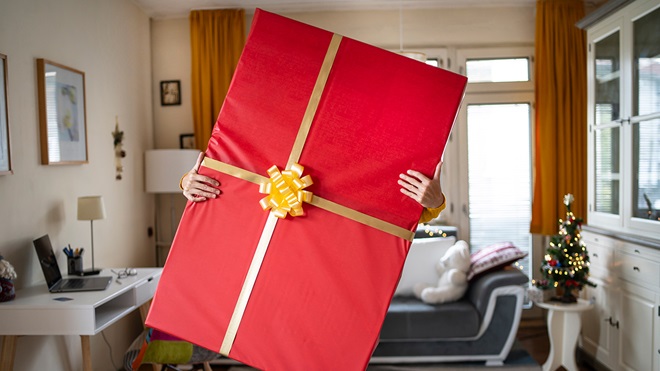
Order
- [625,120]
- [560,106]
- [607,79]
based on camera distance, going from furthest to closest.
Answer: [560,106] < [607,79] < [625,120]

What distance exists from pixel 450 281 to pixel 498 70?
201cm

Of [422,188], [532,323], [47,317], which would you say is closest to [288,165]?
[422,188]

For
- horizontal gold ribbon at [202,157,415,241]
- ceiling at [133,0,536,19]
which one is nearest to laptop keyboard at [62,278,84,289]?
horizontal gold ribbon at [202,157,415,241]

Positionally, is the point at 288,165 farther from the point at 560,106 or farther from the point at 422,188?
the point at 560,106

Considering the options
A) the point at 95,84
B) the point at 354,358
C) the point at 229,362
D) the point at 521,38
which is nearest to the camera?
the point at 354,358

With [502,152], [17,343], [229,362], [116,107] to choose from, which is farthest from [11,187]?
[502,152]

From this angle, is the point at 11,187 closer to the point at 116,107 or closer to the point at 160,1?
the point at 116,107

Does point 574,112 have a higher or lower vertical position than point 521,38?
lower

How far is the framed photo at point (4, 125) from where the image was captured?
2.70 m

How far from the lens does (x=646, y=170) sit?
3250 mm

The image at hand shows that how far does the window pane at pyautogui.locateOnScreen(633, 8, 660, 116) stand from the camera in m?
3.11

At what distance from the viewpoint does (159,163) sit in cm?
447

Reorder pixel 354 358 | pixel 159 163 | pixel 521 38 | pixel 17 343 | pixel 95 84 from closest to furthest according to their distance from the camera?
1. pixel 354 358
2. pixel 17 343
3. pixel 95 84
4. pixel 159 163
5. pixel 521 38

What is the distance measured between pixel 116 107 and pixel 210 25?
1.14m
